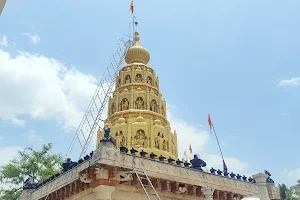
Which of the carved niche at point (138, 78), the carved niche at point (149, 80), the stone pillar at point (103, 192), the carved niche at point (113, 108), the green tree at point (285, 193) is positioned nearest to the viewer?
the stone pillar at point (103, 192)

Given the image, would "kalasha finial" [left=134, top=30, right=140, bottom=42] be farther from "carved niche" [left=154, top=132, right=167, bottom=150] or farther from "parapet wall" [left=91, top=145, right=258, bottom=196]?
"parapet wall" [left=91, top=145, right=258, bottom=196]

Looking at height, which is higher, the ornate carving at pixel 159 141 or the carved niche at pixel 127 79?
the carved niche at pixel 127 79

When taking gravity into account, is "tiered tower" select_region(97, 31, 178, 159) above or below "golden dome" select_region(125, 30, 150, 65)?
below

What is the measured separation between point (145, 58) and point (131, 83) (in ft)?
18.4

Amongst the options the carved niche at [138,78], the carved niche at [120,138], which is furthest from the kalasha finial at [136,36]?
the carved niche at [120,138]

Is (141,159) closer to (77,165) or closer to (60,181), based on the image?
(77,165)

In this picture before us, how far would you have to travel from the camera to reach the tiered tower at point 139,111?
106 ft

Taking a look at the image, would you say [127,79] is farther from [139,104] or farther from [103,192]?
[103,192]

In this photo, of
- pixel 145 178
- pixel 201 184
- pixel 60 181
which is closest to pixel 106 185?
pixel 145 178

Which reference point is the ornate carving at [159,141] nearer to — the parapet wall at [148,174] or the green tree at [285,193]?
the parapet wall at [148,174]

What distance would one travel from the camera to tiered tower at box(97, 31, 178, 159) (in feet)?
106

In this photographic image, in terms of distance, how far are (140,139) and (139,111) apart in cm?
355

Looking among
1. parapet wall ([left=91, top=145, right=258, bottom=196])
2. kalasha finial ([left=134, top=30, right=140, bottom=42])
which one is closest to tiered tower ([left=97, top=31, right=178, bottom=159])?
kalasha finial ([left=134, top=30, right=140, bottom=42])

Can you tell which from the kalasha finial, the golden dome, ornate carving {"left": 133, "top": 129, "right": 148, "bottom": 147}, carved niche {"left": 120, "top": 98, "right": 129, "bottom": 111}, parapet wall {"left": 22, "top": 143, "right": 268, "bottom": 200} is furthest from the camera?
the kalasha finial
